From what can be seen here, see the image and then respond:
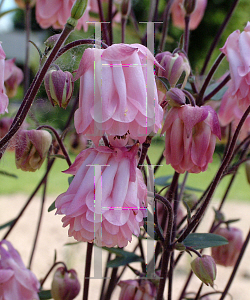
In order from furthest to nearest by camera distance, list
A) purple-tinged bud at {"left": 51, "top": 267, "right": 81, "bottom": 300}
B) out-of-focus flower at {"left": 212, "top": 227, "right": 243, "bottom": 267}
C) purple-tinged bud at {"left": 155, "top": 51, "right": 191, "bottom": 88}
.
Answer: out-of-focus flower at {"left": 212, "top": 227, "right": 243, "bottom": 267} → purple-tinged bud at {"left": 51, "top": 267, "right": 81, "bottom": 300} → purple-tinged bud at {"left": 155, "top": 51, "right": 191, "bottom": 88}

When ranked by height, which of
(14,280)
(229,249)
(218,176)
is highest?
(218,176)

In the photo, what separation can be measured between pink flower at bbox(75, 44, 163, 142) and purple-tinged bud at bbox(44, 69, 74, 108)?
4cm

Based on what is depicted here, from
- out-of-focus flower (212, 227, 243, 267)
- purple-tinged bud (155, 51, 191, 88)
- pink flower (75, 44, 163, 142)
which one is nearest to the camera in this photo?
pink flower (75, 44, 163, 142)

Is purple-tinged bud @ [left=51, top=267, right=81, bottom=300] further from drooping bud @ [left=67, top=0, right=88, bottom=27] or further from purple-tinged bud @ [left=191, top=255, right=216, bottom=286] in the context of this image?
drooping bud @ [left=67, top=0, right=88, bottom=27]

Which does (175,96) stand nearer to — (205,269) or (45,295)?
(205,269)

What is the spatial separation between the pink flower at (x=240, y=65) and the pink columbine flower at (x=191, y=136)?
0.15 ft

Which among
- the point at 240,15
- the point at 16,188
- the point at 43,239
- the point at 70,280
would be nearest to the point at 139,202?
the point at 70,280

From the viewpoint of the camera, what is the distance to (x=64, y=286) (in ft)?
1.67

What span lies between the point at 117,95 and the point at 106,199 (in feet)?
0.28

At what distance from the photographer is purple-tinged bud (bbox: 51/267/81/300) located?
1.67 feet

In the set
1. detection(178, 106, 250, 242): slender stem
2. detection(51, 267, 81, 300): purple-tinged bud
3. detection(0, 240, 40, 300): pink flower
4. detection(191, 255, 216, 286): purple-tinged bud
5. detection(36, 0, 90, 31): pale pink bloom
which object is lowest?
detection(51, 267, 81, 300): purple-tinged bud

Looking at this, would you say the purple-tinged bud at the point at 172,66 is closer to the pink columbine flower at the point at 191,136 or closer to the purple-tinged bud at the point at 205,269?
the pink columbine flower at the point at 191,136

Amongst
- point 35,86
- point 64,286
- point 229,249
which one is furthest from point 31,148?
point 229,249

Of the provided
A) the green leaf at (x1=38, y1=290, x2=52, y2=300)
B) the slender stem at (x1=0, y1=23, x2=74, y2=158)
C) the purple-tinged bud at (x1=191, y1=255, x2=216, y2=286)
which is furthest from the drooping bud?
the green leaf at (x1=38, y1=290, x2=52, y2=300)
